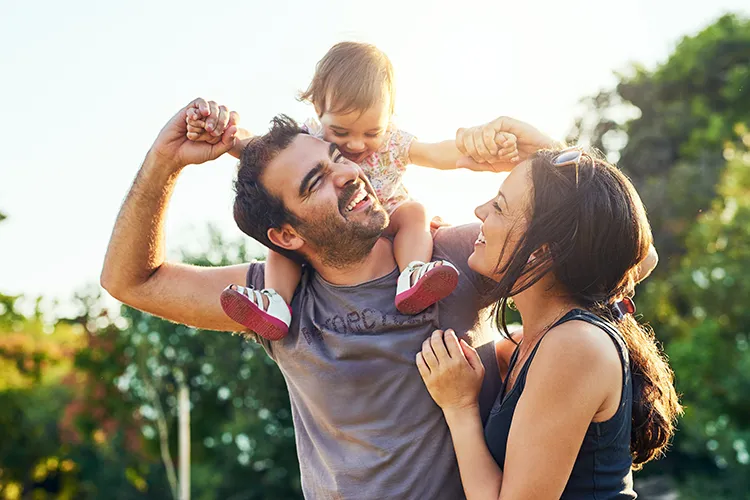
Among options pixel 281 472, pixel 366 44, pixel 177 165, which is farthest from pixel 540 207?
pixel 281 472

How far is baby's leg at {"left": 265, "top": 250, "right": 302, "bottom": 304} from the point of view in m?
3.11

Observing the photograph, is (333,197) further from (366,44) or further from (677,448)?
(677,448)

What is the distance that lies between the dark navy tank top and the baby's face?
1.31 m

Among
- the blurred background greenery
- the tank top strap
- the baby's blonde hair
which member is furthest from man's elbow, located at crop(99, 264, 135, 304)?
the blurred background greenery

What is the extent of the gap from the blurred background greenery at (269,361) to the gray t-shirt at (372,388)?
15.8m

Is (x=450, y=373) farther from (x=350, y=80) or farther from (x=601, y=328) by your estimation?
(x=350, y=80)

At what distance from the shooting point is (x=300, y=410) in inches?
122

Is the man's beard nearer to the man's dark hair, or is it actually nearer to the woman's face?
the man's dark hair

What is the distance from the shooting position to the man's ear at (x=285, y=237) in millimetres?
3107

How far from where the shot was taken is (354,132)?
362 cm

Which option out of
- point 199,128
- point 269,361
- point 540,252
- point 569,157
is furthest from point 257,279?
point 269,361

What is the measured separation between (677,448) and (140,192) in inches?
815

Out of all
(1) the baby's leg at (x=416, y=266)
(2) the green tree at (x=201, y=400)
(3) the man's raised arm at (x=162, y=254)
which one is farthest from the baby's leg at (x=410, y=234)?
(2) the green tree at (x=201, y=400)

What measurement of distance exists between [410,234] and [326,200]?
14.7 inches
